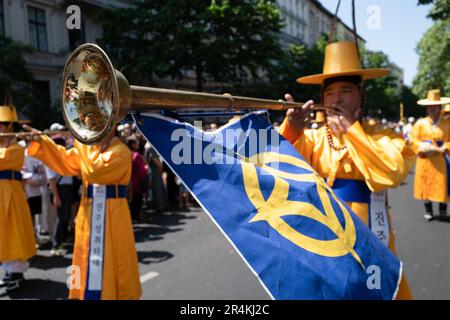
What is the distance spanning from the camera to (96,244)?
339cm

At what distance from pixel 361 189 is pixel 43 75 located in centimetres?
1922

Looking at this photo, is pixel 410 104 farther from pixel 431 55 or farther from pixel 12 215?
pixel 12 215

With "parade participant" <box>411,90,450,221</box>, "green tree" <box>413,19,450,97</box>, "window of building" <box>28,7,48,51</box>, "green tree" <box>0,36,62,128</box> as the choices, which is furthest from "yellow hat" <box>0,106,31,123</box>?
"green tree" <box>413,19,450,97</box>

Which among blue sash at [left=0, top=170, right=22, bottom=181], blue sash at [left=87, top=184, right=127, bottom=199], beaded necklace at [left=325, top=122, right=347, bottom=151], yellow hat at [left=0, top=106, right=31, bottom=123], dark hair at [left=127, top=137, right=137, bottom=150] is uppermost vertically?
yellow hat at [left=0, top=106, right=31, bottom=123]

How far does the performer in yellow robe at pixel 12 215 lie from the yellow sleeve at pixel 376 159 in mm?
3679

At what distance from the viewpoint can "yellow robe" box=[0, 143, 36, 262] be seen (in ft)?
14.1

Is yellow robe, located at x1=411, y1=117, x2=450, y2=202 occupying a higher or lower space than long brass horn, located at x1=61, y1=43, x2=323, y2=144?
lower

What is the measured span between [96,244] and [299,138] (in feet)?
6.90

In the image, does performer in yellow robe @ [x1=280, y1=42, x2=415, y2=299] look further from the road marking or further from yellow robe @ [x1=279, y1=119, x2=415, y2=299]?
the road marking

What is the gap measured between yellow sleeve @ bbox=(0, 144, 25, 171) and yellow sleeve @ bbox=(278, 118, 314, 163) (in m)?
3.36

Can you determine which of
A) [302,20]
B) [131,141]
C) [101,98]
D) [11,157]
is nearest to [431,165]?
[131,141]

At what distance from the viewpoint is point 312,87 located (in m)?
24.1

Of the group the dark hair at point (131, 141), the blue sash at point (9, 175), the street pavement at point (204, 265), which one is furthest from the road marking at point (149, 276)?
the dark hair at point (131, 141)
